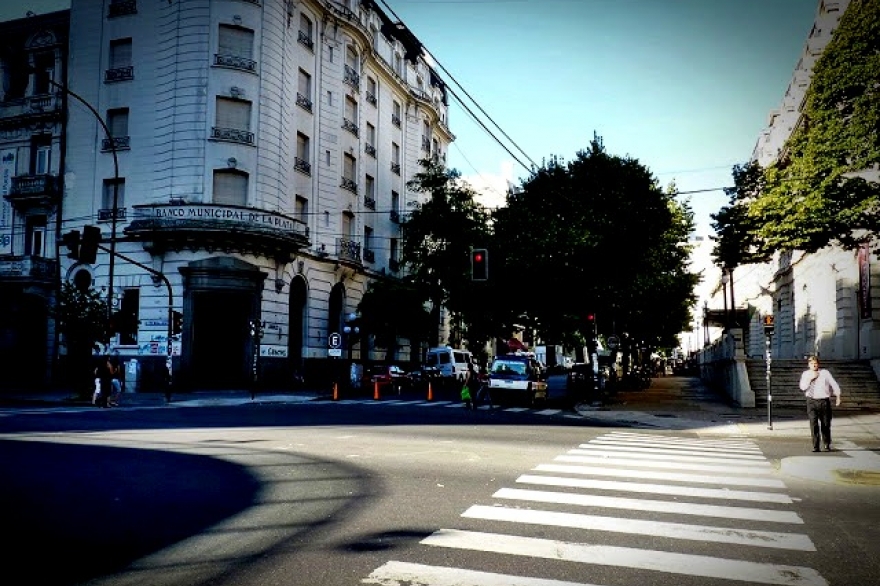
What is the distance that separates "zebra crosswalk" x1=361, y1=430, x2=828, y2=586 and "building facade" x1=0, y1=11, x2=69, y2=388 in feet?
105

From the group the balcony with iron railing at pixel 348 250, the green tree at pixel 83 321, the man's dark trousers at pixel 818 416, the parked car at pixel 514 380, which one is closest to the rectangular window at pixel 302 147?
the balcony with iron railing at pixel 348 250

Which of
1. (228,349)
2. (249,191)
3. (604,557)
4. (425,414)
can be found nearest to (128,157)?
(249,191)

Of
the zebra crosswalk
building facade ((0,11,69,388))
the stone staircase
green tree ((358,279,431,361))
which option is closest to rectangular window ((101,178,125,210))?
building facade ((0,11,69,388))

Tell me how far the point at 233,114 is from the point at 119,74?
6.59 metres

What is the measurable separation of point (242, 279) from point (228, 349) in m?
4.08

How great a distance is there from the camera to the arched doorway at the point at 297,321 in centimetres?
3441

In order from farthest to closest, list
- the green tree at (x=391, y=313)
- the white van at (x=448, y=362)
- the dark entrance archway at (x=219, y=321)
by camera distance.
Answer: the white van at (x=448, y=362), the green tree at (x=391, y=313), the dark entrance archway at (x=219, y=321)

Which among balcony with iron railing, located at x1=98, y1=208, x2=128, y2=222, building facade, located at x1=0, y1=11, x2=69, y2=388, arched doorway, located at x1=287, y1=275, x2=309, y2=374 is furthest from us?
arched doorway, located at x1=287, y1=275, x2=309, y2=374

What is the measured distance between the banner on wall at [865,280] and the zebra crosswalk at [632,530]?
68.9 ft

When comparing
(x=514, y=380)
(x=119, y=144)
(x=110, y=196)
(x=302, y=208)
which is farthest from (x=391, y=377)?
(x=119, y=144)

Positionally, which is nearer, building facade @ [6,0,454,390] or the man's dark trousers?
the man's dark trousers

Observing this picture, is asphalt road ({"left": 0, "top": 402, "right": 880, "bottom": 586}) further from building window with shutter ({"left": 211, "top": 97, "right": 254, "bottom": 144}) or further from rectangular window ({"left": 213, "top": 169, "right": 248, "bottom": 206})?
building window with shutter ({"left": 211, "top": 97, "right": 254, "bottom": 144})

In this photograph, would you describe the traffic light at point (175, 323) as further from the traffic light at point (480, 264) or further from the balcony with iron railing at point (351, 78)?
the balcony with iron railing at point (351, 78)

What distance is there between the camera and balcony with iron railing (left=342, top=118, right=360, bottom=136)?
1518 inches
